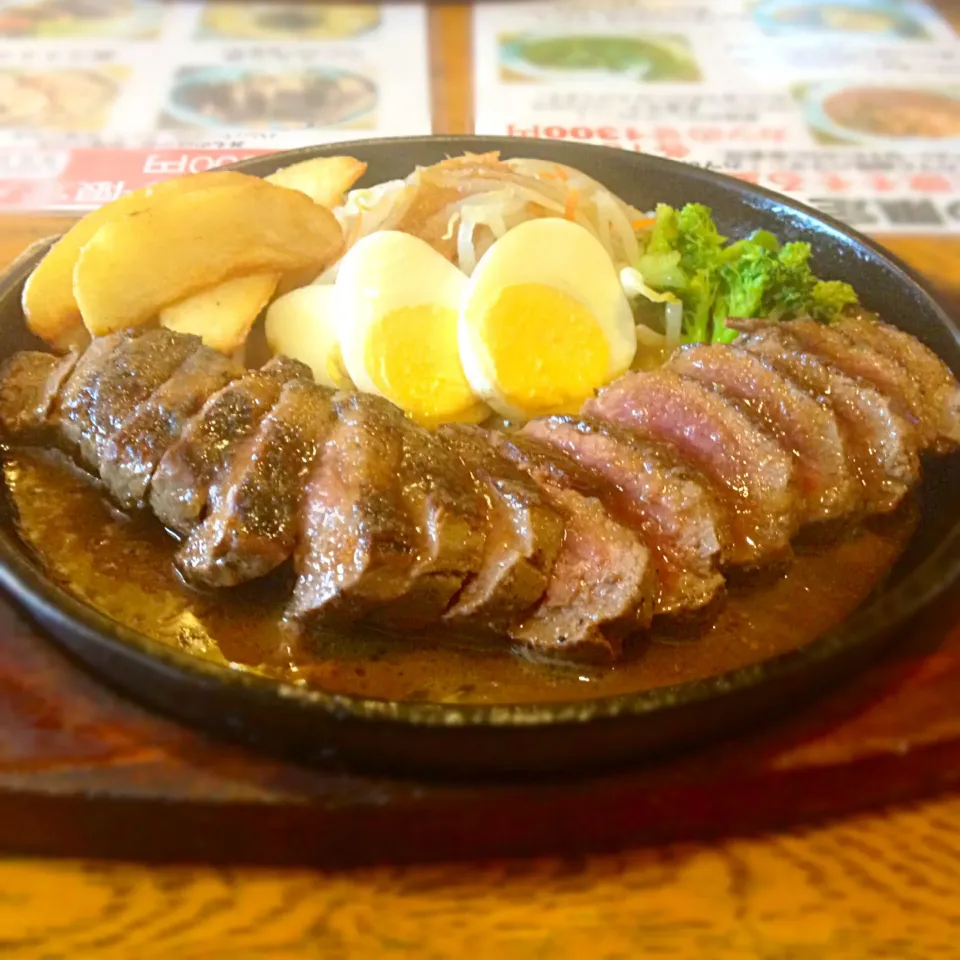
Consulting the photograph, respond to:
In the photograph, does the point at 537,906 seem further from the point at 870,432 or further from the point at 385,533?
the point at 870,432

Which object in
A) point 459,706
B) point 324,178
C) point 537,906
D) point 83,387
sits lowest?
point 537,906

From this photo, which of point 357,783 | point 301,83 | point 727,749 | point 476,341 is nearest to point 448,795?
point 357,783

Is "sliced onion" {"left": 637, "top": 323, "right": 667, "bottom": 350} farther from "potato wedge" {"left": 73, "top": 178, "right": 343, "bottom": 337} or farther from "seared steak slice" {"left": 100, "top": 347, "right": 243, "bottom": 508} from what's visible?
"seared steak slice" {"left": 100, "top": 347, "right": 243, "bottom": 508}

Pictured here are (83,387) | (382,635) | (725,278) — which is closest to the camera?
(382,635)

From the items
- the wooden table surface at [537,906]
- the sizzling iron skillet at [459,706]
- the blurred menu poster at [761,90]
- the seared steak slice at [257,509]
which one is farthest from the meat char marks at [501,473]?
the blurred menu poster at [761,90]

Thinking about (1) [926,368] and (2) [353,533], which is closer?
(2) [353,533]

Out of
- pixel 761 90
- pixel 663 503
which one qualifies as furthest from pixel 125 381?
pixel 761 90

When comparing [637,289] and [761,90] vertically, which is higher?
[761,90]

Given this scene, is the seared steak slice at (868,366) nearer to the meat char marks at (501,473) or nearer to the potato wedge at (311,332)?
the meat char marks at (501,473)

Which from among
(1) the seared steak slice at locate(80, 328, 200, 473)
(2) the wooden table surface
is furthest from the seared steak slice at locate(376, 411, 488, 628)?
(1) the seared steak slice at locate(80, 328, 200, 473)
